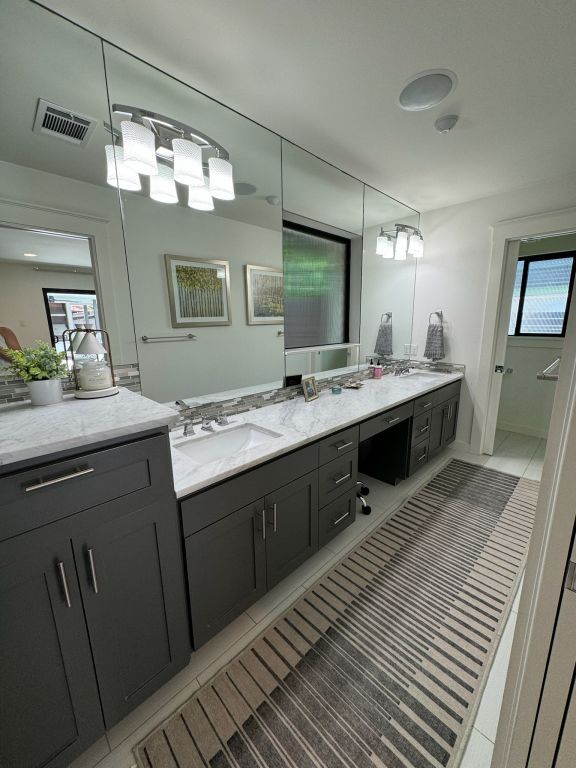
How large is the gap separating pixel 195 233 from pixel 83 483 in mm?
1318

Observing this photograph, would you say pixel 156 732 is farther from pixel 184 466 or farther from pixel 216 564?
pixel 184 466

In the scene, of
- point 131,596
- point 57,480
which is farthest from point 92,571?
point 57,480

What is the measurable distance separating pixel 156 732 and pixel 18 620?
70cm

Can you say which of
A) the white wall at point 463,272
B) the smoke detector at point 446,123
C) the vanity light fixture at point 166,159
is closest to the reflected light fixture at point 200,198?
the vanity light fixture at point 166,159

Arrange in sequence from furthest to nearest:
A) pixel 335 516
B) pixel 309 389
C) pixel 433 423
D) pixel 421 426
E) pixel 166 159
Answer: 1. pixel 433 423
2. pixel 421 426
3. pixel 309 389
4. pixel 335 516
5. pixel 166 159

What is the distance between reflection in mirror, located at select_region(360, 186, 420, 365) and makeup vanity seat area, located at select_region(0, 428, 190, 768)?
2450mm

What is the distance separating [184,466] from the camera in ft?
3.94

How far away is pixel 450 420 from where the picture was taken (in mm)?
3020

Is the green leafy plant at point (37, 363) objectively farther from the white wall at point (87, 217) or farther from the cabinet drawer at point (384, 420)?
the cabinet drawer at point (384, 420)

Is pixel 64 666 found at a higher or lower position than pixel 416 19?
lower

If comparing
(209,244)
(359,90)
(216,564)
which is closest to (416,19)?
(359,90)

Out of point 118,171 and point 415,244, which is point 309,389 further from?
point 415,244

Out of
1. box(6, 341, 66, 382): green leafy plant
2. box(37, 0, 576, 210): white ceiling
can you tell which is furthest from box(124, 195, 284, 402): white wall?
box(37, 0, 576, 210): white ceiling

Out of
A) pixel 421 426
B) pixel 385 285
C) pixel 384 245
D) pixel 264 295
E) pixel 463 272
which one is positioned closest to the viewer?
pixel 264 295
